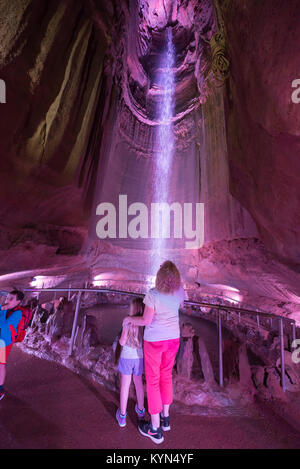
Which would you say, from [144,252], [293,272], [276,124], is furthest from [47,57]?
[144,252]

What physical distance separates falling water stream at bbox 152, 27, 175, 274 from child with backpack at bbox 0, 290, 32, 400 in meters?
10.7

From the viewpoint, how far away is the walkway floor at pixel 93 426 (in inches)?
76.2

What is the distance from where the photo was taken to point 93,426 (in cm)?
211

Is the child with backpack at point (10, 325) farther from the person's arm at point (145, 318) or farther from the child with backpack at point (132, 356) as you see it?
the person's arm at point (145, 318)

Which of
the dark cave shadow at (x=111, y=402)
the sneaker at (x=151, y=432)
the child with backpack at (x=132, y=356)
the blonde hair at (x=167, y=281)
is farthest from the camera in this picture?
the dark cave shadow at (x=111, y=402)

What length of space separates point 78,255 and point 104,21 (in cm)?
816

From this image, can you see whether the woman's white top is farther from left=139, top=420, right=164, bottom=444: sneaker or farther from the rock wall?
the rock wall

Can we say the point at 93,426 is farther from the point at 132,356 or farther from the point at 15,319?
the point at 15,319

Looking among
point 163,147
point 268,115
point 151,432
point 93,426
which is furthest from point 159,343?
point 163,147

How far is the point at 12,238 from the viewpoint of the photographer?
642 centimetres

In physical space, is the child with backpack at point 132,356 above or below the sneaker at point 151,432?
above

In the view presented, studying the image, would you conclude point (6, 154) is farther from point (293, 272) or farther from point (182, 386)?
point (293, 272)

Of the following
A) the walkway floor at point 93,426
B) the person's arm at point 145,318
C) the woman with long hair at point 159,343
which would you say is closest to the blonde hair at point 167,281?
the woman with long hair at point 159,343

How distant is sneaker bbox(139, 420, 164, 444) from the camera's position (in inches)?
76.0
